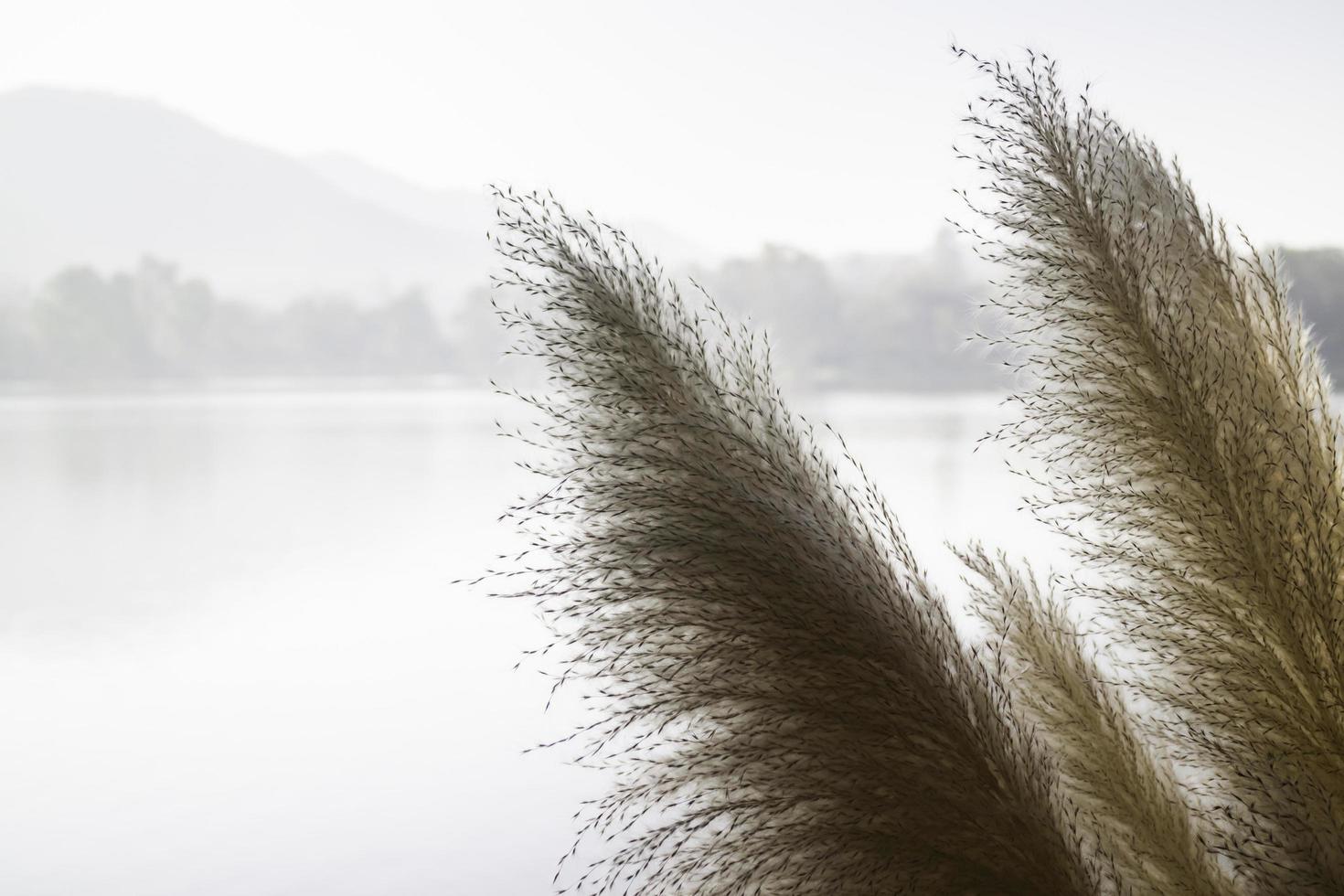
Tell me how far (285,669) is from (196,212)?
8.82 meters

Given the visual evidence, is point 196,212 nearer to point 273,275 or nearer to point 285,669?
point 273,275

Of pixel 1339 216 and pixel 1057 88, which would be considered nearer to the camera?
pixel 1057 88

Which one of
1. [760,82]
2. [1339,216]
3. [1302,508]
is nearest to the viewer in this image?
[1302,508]

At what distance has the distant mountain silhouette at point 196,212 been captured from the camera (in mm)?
10055

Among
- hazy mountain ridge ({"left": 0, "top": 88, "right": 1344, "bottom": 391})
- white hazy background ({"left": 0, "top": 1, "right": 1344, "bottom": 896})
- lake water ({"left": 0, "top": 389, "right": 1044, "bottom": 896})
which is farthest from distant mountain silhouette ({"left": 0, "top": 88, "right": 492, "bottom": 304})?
lake water ({"left": 0, "top": 389, "right": 1044, "bottom": 896})

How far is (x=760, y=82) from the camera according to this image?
5.14 meters

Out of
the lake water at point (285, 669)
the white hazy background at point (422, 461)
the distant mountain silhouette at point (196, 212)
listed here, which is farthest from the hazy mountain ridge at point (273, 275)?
the lake water at point (285, 669)

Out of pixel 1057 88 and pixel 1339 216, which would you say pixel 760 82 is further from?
pixel 1057 88

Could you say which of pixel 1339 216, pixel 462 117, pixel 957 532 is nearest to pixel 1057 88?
pixel 1339 216

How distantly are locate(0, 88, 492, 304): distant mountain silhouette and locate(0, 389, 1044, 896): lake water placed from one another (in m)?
3.46

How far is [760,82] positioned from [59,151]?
8.47 meters

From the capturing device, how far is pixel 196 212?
35.7ft

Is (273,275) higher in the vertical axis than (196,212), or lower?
lower

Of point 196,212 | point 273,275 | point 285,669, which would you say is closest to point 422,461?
point 285,669
